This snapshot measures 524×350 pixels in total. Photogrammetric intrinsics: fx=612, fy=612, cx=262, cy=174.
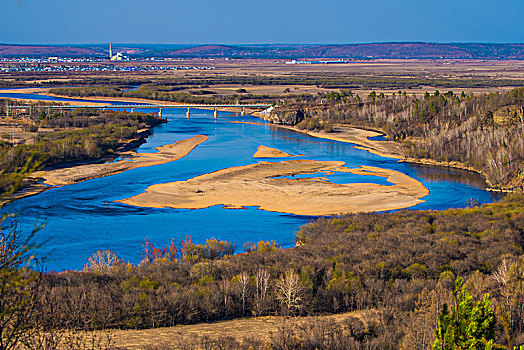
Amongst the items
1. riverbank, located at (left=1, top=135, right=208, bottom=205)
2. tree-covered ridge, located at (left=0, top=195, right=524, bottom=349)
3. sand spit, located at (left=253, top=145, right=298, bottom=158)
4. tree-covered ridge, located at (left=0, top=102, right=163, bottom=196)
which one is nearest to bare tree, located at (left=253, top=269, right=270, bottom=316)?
tree-covered ridge, located at (left=0, top=195, right=524, bottom=349)

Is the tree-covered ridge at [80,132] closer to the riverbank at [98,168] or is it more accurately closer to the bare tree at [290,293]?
the riverbank at [98,168]

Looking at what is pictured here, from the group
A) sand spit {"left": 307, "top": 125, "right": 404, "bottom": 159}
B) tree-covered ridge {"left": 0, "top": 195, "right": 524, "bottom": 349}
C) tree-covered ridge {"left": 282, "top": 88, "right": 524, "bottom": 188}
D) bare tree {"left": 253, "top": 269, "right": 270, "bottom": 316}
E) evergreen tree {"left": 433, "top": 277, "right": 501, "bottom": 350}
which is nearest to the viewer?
evergreen tree {"left": 433, "top": 277, "right": 501, "bottom": 350}

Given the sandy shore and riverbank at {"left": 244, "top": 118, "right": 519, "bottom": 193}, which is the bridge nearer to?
the sandy shore

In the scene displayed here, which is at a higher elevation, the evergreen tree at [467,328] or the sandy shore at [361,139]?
the evergreen tree at [467,328]

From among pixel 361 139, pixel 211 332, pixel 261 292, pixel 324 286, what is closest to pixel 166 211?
pixel 324 286

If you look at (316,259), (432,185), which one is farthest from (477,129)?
(316,259)

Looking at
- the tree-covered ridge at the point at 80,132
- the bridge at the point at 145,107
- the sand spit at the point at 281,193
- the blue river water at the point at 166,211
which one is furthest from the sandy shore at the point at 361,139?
the tree-covered ridge at the point at 80,132
